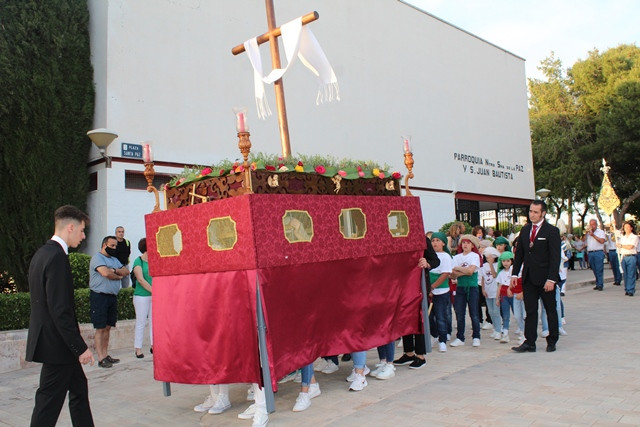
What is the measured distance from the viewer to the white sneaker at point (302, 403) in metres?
5.07

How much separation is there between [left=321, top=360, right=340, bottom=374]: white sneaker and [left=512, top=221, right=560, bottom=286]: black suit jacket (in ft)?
8.95

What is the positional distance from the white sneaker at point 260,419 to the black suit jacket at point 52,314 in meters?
1.56

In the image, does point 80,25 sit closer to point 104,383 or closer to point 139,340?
point 139,340

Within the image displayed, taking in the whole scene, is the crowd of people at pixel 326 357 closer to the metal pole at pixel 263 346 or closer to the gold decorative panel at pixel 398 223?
the metal pole at pixel 263 346

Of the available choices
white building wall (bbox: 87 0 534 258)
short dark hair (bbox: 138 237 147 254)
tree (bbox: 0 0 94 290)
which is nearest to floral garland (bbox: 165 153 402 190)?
short dark hair (bbox: 138 237 147 254)

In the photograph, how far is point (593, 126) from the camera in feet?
106

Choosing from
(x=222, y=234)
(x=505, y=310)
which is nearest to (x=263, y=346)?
(x=222, y=234)

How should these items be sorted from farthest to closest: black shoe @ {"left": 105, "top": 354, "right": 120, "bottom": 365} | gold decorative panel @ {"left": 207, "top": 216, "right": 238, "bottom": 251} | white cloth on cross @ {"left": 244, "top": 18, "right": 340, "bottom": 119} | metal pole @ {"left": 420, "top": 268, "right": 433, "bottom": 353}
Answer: black shoe @ {"left": 105, "top": 354, "right": 120, "bottom": 365}, white cloth on cross @ {"left": 244, "top": 18, "right": 340, "bottom": 119}, metal pole @ {"left": 420, "top": 268, "right": 433, "bottom": 353}, gold decorative panel @ {"left": 207, "top": 216, "right": 238, "bottom": 251}

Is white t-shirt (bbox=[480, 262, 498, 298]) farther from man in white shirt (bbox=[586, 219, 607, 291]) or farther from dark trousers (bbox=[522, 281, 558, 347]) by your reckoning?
man in white shirt (bbox=[586, 219, 607, 291])

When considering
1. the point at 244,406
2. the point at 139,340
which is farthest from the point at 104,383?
the point at 244,406

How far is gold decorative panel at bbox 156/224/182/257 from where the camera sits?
17.4 ft

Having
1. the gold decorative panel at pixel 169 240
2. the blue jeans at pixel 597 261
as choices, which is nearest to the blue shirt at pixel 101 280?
the gold decorative panel at pixel 169 240

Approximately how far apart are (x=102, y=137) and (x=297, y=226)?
7088 mm

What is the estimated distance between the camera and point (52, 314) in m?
3.86
